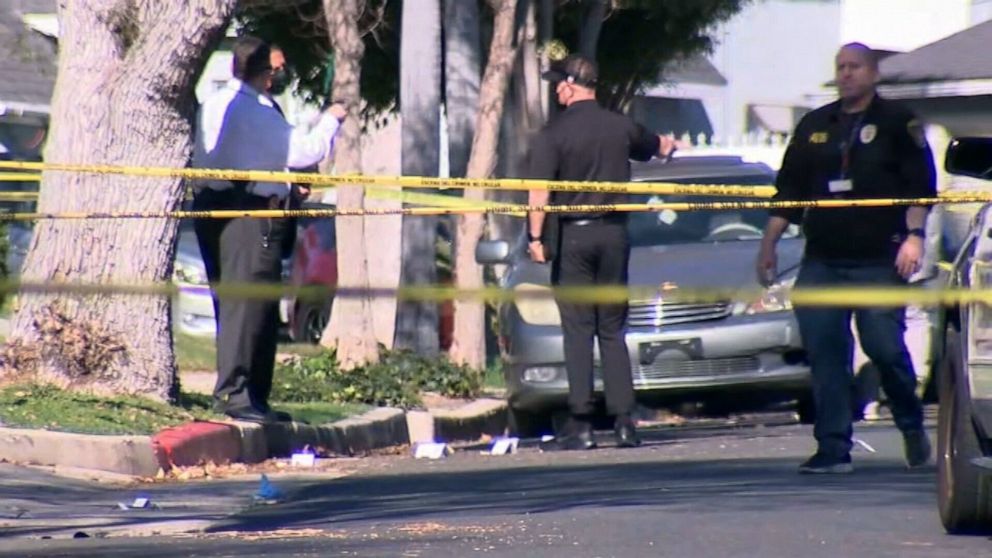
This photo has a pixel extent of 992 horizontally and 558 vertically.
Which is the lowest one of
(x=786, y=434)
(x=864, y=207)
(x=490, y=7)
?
(x=786, y=434)

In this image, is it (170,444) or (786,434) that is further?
(786,434)

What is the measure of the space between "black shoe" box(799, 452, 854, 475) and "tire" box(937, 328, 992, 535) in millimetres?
1566

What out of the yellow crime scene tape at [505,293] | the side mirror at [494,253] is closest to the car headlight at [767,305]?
the side mirror at [494,253]

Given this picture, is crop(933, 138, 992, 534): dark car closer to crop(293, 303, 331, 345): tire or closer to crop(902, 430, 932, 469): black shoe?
crop(902, 430, 932, 469): black shoe

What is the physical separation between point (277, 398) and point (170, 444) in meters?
2.78

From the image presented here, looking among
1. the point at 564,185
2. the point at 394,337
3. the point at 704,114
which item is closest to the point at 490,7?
the point at 394,337

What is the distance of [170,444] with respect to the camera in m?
9.44

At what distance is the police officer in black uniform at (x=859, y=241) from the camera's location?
8.96 meters

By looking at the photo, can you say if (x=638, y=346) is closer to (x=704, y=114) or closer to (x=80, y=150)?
(x=80, y=150)

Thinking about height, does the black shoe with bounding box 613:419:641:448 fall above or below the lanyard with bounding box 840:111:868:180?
below

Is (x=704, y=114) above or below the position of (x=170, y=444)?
above

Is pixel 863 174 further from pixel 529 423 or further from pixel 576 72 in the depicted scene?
pixel 529 423

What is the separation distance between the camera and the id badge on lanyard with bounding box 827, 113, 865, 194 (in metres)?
9.07

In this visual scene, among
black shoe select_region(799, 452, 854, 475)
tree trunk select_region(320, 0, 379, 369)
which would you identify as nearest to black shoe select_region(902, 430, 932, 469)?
black shoe select_region(799, 452, 854, 475)
